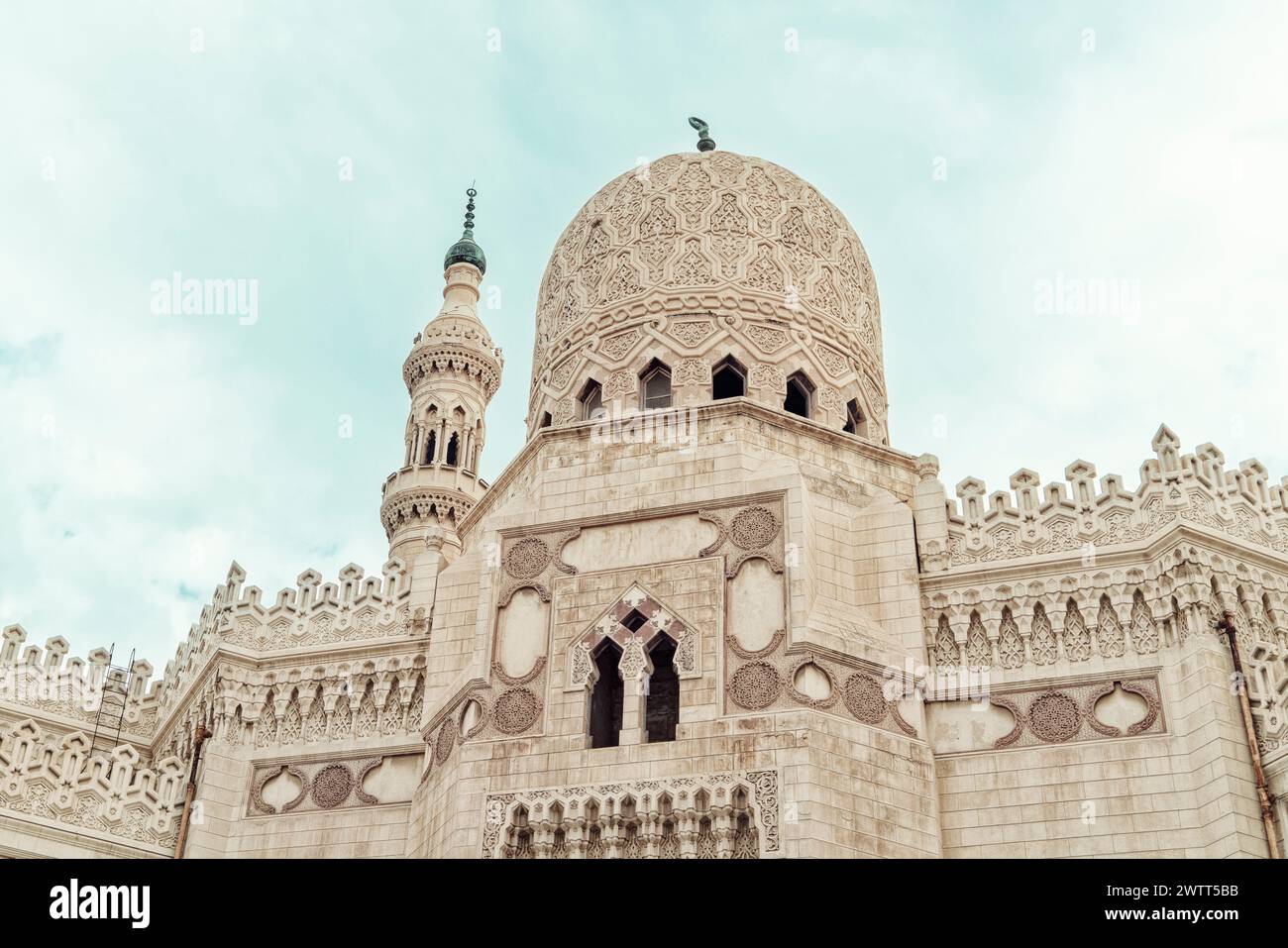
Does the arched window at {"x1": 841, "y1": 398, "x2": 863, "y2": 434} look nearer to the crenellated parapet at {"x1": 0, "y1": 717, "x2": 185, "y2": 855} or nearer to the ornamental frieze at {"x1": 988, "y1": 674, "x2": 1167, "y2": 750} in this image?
the ornamental frieze at {"x1": 988, "y1": 674, "x2": 1167, "y2": 750}

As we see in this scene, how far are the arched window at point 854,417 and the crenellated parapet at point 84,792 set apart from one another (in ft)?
28.6

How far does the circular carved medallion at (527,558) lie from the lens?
15.5 meters

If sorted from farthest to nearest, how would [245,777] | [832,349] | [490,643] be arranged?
[832,349], [245,777], [490,643]

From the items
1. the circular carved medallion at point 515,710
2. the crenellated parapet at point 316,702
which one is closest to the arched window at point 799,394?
the circular carved medallion at point 515,710

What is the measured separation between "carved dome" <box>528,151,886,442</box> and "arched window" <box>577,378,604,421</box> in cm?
13

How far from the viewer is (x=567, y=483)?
629 inches

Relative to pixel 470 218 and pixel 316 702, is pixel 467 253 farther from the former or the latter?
pixel 316 702

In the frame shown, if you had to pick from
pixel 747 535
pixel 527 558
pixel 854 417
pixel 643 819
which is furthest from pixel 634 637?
pixel 854 417

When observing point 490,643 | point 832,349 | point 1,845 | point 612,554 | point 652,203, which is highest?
point 652,203

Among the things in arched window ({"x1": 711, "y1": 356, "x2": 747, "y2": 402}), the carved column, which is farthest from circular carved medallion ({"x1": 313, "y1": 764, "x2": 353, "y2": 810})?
arched window ({"x1": 711, "y1": 356, "x2": 747, "y2": 402})
